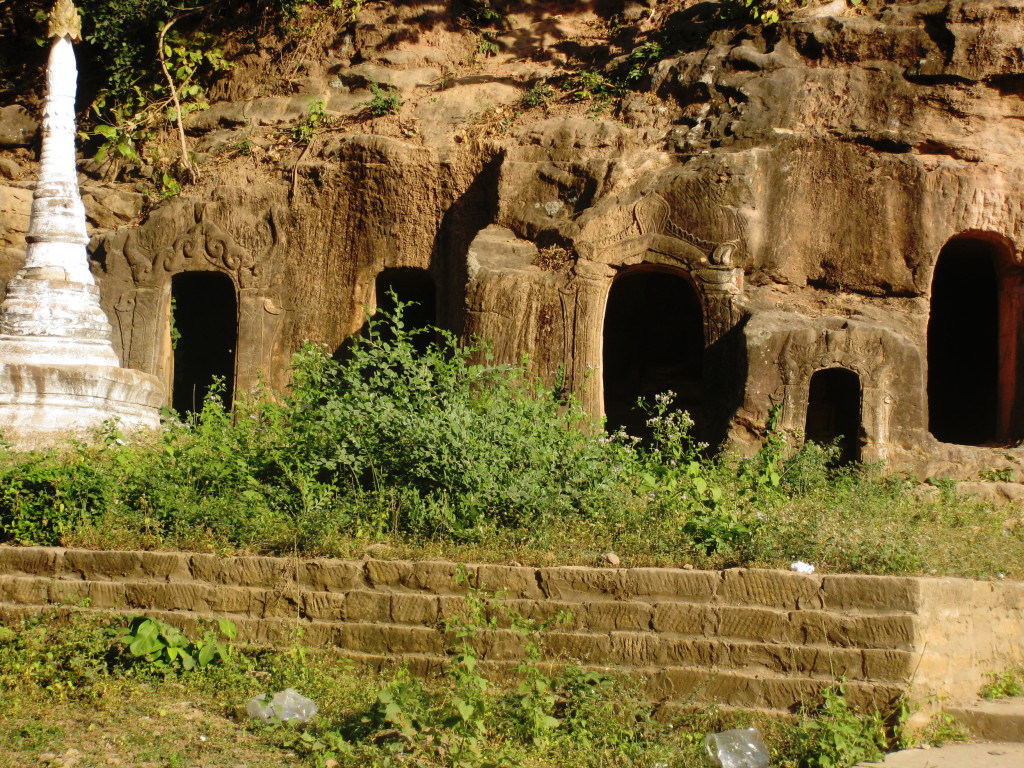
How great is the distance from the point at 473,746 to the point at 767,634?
161 centimetres

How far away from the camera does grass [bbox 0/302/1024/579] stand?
6492 millimetres

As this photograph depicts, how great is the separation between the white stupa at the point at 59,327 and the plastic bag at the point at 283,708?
5.14m

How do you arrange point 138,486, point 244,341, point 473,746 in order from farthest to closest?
point 244,341 → point 138,486 → point 473,746

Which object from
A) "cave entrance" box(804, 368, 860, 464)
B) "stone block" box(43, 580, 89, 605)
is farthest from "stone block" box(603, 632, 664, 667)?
"cave entrance" box(804, 368, 860, 464)

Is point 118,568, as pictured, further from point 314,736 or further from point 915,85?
point 915,85

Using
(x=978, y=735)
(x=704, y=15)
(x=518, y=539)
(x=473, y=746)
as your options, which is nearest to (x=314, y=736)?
(x=473, y=746)

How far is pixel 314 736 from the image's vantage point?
5242 millimetres

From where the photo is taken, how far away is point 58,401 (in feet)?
34.3

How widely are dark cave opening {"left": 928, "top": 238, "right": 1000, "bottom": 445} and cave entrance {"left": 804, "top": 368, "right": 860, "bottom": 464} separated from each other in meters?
3.32

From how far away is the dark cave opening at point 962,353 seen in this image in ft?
43.1

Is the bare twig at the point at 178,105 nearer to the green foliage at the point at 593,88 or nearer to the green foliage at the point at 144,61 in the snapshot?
the green foliage at the point at 144,61

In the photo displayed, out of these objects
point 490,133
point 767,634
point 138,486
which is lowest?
point 767,634

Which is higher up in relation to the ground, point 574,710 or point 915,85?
point 915,85

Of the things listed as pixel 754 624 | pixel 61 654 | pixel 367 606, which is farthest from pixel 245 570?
pixel 754 624
